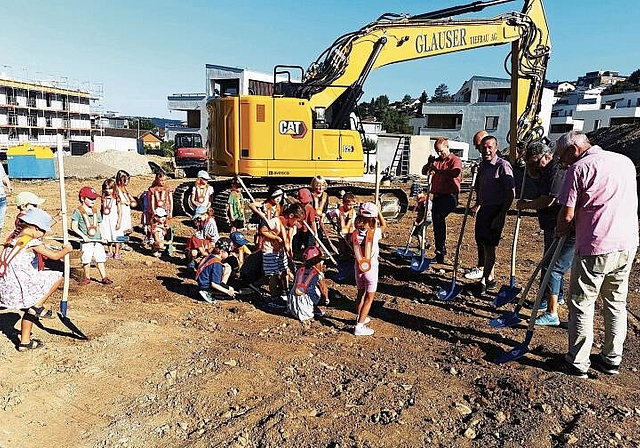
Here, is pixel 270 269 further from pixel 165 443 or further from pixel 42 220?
pixel 165 443

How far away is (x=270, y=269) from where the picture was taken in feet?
21.1

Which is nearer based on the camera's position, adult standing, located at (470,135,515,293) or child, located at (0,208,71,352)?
child, located at (0,208,71,352)

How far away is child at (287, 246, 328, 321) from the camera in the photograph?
229 inches

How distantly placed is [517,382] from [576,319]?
78 centimetres

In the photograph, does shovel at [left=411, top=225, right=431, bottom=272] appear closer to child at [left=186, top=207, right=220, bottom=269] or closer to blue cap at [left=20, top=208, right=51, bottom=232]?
child at [left=186, top=207, right=220, bottom=269]

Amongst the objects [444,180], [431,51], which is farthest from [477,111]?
[444,180]

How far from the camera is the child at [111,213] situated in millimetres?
7625

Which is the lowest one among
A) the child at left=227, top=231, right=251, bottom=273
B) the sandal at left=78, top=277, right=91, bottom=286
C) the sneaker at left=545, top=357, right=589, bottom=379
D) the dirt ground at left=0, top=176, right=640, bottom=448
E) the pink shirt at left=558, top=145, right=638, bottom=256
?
the dirt ground at left=0, top=176, right=640, bottom=448

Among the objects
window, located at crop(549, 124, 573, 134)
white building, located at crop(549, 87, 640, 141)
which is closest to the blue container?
white building, located at crop(549, 87, 640, 141)

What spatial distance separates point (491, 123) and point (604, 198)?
38.9 m

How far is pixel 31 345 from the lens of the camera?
4.84 m

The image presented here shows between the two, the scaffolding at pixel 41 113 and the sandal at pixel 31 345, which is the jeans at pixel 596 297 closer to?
the sandal at pixel 31 345

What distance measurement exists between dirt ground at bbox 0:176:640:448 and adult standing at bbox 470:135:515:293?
0.82m

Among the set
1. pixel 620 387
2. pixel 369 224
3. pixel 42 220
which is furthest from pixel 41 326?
pixel 620 387
